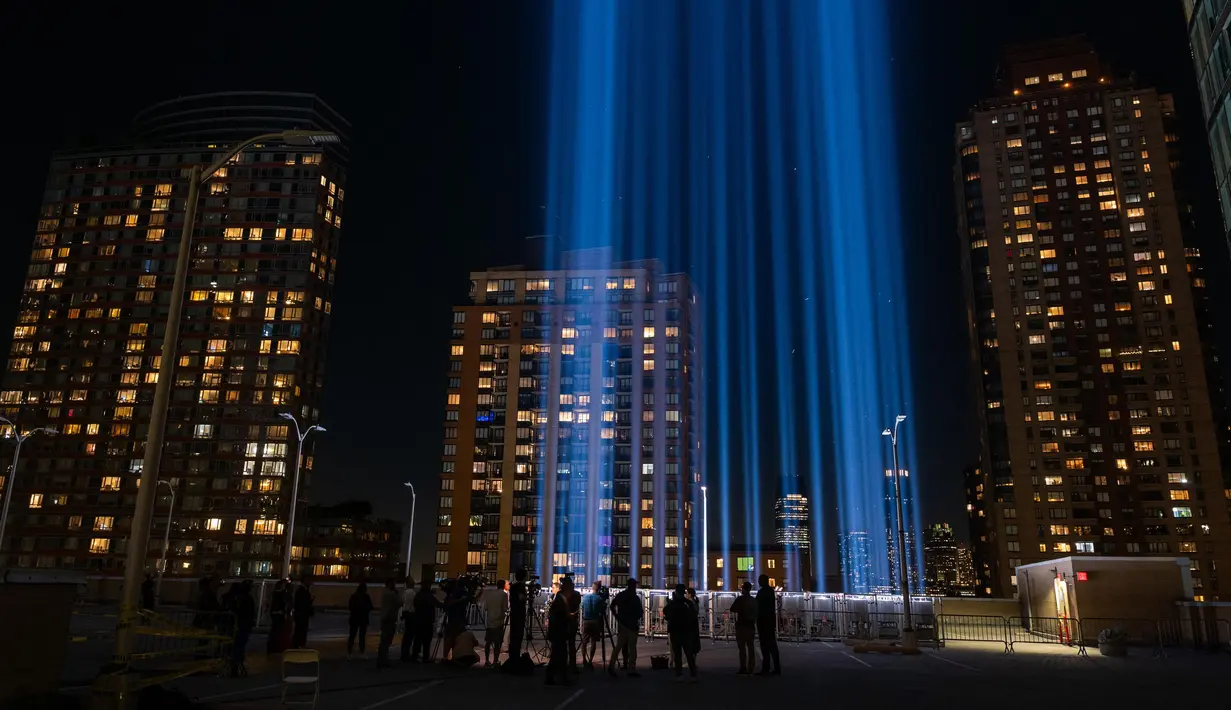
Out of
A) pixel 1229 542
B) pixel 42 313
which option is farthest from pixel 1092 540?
pixel 42 313

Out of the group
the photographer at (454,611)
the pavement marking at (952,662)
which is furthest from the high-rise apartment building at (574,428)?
the photographer at (454,611)

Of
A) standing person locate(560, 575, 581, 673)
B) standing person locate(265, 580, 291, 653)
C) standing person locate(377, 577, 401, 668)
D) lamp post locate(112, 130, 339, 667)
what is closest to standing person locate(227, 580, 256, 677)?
standing person locate(265, 580, 291, 653)

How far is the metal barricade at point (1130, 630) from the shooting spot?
98.1ft

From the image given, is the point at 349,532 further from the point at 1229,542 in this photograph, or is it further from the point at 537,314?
the point at 1229,542

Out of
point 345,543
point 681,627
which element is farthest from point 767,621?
point 345,543

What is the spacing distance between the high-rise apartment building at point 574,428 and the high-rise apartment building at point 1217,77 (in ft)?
335

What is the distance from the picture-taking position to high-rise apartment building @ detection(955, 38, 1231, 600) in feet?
404

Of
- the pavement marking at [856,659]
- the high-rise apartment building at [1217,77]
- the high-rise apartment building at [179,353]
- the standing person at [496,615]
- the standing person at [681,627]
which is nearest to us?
the standing person at [681,627]

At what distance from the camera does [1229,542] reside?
117m

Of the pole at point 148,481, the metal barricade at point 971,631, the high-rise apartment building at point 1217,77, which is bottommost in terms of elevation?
the metal barricade at point 971,631

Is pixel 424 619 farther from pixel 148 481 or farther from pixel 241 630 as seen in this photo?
pixel 148 481

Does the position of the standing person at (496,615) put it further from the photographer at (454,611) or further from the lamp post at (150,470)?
the lamp post at (150,470)

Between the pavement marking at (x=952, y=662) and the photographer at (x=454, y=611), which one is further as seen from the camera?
the pavement marking at (x=952, y=662)

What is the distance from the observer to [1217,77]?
112 feet
